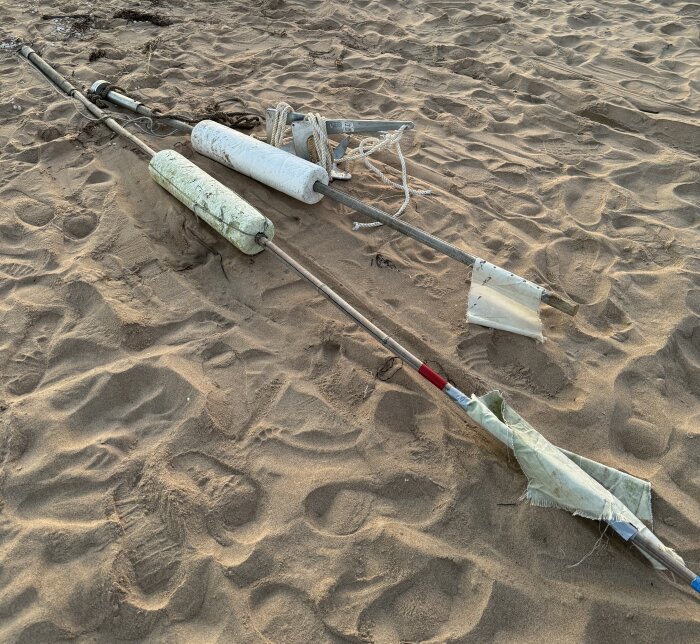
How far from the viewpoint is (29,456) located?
2.38 m

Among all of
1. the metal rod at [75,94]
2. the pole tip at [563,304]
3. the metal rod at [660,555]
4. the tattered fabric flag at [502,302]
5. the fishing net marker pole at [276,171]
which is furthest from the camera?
the metal rod at [75,94]

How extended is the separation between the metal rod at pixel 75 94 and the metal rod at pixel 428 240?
1389 millimetres

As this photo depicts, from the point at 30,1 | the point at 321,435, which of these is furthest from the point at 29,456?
the point at 30,1

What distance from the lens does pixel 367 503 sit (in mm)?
2291

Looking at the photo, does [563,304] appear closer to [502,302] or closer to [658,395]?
[502,302]

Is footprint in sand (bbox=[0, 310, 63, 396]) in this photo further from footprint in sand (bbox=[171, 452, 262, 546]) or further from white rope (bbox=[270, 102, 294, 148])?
white rope (bbox=[270, 102, 294, 148])

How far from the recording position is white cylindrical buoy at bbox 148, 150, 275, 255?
10.2 feet

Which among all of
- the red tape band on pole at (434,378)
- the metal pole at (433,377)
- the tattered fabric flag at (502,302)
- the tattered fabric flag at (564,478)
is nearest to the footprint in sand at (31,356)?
the metal pole at (433,377)

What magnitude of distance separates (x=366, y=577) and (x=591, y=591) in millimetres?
848

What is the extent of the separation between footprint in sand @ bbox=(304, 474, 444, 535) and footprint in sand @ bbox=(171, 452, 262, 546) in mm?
243

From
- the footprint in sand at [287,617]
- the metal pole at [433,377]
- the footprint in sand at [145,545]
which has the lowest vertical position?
the footprint in sand at [287,617]

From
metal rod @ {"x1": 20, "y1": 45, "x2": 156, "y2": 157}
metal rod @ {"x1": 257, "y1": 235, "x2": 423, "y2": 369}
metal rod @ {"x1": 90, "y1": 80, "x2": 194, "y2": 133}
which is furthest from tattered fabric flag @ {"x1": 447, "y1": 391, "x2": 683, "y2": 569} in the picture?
metal rod @ {"x1": 90, "y1": 80, "x2": 194, "y2": 133}

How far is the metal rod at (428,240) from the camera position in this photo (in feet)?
8.88

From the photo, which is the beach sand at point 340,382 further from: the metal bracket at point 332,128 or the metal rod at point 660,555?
the metal bracket at point 332,128
